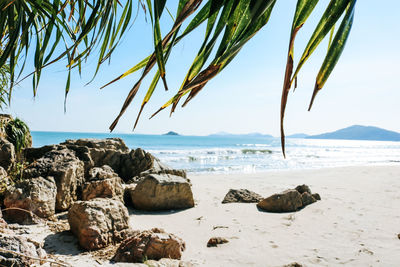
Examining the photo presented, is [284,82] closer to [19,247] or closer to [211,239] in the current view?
[19,247]

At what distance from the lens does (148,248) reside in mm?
2586

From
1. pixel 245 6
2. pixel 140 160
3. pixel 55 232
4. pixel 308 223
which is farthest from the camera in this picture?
pixel 140 160

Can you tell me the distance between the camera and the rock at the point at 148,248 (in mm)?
2543

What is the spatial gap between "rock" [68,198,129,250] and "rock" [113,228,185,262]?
32 cm

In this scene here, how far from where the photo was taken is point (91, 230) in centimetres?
280

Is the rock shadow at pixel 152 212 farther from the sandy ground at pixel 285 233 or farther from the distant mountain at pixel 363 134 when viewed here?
the distant mountain at pixel 363 134

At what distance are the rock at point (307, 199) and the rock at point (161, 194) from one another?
6.53ft

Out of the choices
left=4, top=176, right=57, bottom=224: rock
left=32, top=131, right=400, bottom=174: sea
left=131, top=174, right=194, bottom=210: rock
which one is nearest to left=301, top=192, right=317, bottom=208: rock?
left=32, top=131, right=400, bottom=174: sea

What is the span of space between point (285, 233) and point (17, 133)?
4401 millimetres

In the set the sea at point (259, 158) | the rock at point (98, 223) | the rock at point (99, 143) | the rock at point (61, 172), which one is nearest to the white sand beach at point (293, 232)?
the rock at point (98, 223)

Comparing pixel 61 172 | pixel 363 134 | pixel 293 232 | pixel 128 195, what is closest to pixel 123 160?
pixel 128 195

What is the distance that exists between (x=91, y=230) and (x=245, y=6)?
109 inches

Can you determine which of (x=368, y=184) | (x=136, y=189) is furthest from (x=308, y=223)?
(x=368, y=184)

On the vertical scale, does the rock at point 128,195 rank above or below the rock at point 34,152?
below
